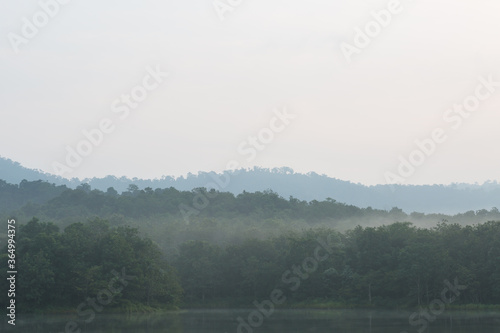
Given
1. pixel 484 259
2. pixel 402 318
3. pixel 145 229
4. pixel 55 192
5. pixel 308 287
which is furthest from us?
pixel 55 192

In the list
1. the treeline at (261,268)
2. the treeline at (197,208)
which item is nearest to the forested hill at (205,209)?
the treeline at (197,208)

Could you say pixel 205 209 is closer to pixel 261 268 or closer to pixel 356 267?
pixel 261 268

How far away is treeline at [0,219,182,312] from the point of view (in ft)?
152

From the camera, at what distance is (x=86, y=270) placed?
48.1 m

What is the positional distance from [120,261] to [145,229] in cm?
2319

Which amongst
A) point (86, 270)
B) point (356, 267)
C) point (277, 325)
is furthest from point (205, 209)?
point (277, 325)

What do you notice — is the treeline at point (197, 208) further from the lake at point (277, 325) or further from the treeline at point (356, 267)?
the lake at point (277, 325)

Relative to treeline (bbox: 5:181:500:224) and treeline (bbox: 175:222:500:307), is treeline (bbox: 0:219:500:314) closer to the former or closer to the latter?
treeline (bbox: 175:222:500:307)

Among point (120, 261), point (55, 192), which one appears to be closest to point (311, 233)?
point (120, 261)

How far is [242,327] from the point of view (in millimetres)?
33344

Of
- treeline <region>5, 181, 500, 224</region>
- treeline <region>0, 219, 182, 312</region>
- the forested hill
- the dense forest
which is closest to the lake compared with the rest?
treeline <region>0, 219, 182, 312</region>

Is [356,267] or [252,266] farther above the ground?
[252,266]

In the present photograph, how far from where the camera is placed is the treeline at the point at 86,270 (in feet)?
152

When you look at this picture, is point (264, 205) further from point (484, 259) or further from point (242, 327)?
Answer: point (242, 327)
